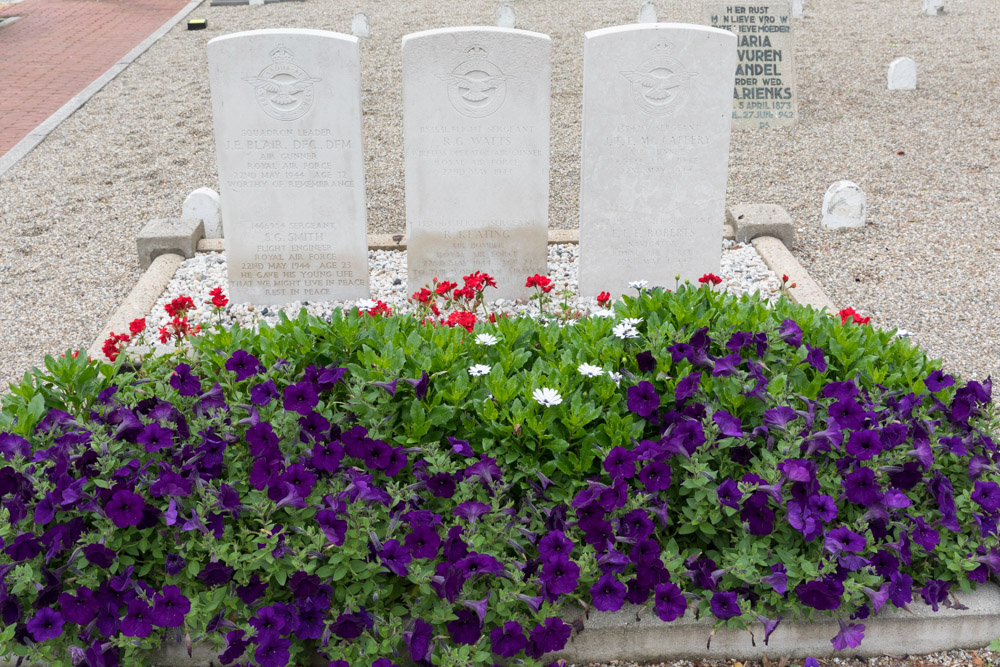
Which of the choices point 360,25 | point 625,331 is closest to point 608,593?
point 625,331

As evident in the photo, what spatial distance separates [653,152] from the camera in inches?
205

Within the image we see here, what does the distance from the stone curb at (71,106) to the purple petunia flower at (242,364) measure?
20.5ft

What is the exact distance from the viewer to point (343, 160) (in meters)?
5.18

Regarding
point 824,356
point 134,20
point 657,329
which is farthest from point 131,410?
point 134,20

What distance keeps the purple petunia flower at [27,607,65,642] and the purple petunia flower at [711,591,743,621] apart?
1.93m

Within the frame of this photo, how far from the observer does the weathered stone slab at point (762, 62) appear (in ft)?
28.9

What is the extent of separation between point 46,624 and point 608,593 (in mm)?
1644

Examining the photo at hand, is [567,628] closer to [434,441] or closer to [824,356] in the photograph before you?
[434,441]

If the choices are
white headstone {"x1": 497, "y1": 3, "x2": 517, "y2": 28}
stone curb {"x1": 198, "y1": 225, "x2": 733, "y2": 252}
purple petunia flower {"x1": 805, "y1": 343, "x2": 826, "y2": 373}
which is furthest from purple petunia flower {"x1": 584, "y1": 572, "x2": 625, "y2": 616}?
white headstone {"x1": 497, "y1": 3, "x2": 517, "y2": 28}

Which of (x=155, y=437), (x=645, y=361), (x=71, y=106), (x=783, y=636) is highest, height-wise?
(x=71, y=106)

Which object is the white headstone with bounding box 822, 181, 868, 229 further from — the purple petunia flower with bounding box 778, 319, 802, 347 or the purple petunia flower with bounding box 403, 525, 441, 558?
the purple petunia flower with bounding box 403, 525, 441, 558

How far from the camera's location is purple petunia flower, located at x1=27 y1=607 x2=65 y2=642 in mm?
2654

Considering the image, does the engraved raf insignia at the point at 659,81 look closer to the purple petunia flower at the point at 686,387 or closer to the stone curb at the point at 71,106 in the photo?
the purple petunia flower at the point at 686,387

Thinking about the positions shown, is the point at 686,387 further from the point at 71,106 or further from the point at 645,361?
the point at 71,106
